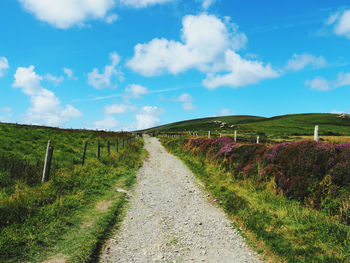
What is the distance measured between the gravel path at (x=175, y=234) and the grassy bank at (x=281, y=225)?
0.49 meters

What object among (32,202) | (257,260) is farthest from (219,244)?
(32,202)

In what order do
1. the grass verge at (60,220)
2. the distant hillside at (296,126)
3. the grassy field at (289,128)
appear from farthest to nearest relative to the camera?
the distant hillside at (296,126)
the grassy field at (289,128)
the grass verge at (60,220)

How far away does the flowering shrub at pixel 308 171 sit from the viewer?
721cm

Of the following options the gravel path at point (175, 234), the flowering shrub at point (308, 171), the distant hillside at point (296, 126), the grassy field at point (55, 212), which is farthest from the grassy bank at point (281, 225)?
the distant hillside at point (296, 126)

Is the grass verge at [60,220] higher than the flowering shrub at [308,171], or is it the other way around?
the flowering shrub at [308,171]

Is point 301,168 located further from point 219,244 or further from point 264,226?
point 219,244

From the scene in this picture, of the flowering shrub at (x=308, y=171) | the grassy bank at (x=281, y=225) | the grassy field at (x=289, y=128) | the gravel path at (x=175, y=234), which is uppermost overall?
the grassy field at (x=289, y=128)

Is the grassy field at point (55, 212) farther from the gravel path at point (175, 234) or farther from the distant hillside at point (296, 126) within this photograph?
the distant hillside at point (296, 126)

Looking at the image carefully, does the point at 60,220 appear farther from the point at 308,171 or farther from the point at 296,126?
the point at 296,126

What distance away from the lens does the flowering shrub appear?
7.21 metres

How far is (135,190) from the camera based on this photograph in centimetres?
1059

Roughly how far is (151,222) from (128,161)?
39.0ft

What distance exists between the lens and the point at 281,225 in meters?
6.43

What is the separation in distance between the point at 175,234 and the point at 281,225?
321cm
